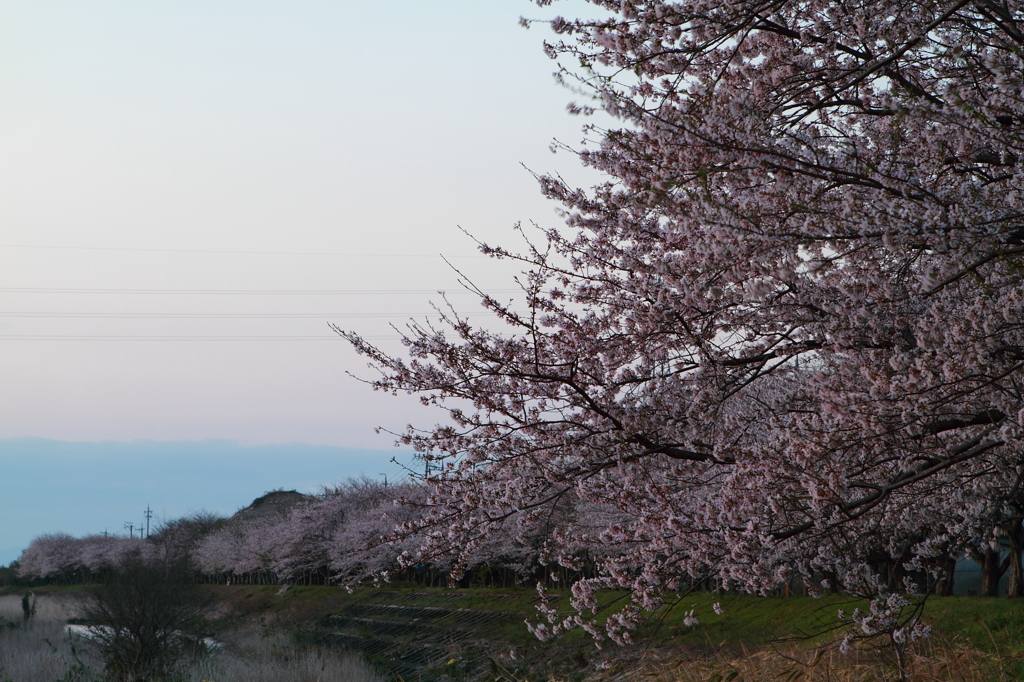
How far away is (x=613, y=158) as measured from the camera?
287 inches

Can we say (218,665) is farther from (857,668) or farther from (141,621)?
(857,668)

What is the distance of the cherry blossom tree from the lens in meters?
5.18

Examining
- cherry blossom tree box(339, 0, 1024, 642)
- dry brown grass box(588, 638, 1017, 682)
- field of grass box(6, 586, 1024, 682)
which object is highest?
cherry blossom tree box(339, 0, 1024, 642)

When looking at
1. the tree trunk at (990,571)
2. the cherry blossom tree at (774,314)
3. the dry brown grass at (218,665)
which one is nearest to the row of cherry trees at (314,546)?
the dry brown grass at (218,665)

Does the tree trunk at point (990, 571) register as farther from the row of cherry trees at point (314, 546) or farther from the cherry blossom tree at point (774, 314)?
the row of cherry trees at point (314, 546)

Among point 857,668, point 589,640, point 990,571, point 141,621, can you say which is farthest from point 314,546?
point 857,668

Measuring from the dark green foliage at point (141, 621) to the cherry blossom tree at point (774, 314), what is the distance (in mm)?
19452

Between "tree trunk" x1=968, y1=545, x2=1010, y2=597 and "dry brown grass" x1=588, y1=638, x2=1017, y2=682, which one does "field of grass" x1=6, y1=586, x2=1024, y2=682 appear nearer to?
"dry brown grass" x1=588, y1=638, x2=1017, y2=682

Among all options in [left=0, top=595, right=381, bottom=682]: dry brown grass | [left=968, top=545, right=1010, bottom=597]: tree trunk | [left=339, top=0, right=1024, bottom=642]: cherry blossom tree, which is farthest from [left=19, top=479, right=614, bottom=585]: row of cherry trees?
[left=339, top=0, right=1024, bottom=642]: cherry blossom tree

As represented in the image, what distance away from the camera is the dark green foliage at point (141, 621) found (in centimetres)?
2339

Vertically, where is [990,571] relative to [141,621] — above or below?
below

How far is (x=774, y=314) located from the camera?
6879mm

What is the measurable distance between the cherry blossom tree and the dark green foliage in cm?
1945

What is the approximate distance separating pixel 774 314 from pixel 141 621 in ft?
77.4
